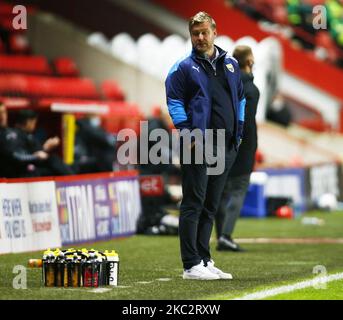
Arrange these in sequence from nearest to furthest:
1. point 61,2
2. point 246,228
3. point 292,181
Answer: point 246,228, point 292,181, point 61,2

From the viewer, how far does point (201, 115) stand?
28.9 ft

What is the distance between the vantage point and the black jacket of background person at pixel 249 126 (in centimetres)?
1150

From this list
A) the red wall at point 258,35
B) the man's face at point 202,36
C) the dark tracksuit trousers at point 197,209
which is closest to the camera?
the man's face at point 202,36

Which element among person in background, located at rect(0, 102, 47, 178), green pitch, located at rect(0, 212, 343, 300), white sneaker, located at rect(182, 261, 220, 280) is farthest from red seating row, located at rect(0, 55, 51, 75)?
white sneaker, located at rect(182, 261, 220, 280)

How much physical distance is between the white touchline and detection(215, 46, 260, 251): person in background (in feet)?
7.84

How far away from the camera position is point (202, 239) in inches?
359

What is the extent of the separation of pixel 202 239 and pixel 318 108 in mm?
18920

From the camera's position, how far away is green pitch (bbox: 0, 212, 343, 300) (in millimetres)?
8047

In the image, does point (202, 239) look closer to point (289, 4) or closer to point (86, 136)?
point (86, 136)

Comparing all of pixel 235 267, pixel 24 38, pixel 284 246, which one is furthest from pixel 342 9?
pixel 235 267

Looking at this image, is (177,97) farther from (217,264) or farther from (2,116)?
(2,116)

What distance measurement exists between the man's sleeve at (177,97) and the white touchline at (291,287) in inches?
58.4

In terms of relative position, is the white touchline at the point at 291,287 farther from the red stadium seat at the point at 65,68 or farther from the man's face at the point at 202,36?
the red stadium seat at the point at 65,68

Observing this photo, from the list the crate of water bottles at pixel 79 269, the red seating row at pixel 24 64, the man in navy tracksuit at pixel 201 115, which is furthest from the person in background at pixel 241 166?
the red seating row at pixel 24 64
